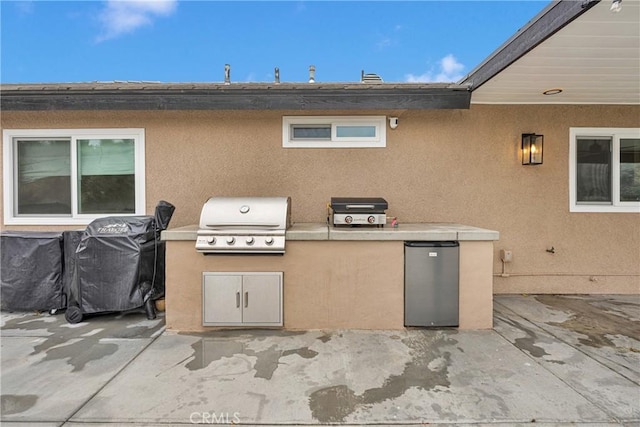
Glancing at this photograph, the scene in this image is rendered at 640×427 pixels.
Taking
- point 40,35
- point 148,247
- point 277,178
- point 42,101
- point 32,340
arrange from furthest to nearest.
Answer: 1. point 40,35
2. point 277,178
3. point 42,101
4. point 148,247
5. point 32,340

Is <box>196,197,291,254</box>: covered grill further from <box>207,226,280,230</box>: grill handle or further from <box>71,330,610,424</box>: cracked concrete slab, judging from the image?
<box>71,330,610,424</box>: cracked concrete slab

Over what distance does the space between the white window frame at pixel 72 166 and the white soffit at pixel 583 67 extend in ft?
17.2

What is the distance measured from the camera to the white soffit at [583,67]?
2.70 metres

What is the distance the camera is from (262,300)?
3.56 m

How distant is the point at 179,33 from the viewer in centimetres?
1163

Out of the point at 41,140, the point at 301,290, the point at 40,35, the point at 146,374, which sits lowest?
the point at 146,374

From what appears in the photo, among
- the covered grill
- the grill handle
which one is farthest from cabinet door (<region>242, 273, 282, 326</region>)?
the grill handle

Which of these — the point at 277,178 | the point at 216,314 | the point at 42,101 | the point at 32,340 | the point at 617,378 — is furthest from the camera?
the point at 277,178

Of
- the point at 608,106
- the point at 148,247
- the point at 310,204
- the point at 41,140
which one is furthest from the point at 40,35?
the point at 608,106

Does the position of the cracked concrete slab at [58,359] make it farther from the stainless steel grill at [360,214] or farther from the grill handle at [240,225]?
the stainless steel grill at [360,214]

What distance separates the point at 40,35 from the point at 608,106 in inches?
636

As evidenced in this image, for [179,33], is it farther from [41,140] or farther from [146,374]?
[146,374]

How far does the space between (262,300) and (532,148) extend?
4.68 meters

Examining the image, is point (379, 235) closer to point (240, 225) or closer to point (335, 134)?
point (240, 225)
